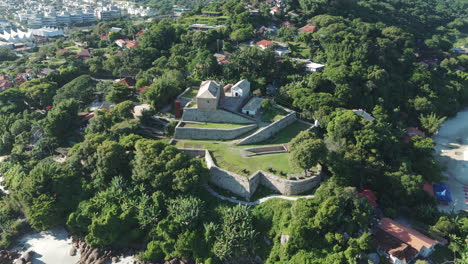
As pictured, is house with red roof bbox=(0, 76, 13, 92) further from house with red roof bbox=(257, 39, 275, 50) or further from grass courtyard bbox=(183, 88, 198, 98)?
house with red roof bbox=(257, 39, 275, 50)

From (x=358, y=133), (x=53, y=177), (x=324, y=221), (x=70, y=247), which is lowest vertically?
(x=70, y=247)

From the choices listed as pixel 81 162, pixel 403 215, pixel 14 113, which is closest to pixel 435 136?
pixel 403 215

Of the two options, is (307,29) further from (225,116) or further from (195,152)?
(195,152)

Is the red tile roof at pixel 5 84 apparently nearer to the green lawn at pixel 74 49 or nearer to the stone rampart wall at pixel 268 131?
the green lawn at pixel 74 49

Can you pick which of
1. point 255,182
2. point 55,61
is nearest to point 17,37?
point 55,61

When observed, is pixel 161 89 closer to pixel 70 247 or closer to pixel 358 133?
pixel 70 247

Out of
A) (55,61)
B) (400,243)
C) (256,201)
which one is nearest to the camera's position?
(400,243)

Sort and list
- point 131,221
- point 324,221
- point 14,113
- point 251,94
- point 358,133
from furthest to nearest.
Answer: point 14,113 < point 251,94 < point 358,133 < point 131,221 < point 324,221
